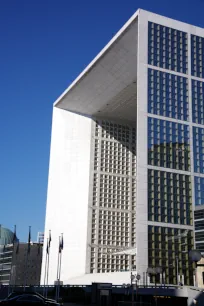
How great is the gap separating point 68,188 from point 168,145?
2881 cm

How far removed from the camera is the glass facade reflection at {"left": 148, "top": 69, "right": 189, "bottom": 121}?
61625 millimetres

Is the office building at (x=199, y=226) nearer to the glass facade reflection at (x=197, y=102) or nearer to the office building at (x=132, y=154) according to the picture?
the office building at (x=132, y=154)

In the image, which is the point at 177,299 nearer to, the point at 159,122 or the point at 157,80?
the point at 159,122

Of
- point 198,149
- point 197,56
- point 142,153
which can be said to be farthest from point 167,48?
point 142,153

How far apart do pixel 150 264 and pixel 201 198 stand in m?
11.9

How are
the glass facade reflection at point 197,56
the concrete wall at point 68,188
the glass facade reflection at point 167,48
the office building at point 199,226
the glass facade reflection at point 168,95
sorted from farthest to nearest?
the concrete wall at point 68,188 → the glass facade reflection at point 197,56 → the glass facade reflection at point 167,48 → the glass facade reflection at point 168,95 → the office building at point 199,226

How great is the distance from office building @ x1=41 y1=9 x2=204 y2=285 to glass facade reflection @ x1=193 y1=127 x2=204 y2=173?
0.47 feet

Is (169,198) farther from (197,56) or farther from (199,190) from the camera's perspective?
(197,56)

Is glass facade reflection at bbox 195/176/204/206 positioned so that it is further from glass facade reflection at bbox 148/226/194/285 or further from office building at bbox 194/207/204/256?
glass facade reflection at bbox 148/226/194/285

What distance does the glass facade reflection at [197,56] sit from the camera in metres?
65.1

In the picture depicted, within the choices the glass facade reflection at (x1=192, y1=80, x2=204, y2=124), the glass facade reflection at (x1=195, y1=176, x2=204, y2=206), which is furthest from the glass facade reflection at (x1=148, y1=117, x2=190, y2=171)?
the glass facade reflection at (x1=192, y1=80, x2=204, y2=124)

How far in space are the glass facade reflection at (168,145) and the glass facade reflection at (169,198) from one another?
1.49 metres

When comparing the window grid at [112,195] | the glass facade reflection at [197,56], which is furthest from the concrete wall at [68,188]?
the glass facade reflection at [197,56]

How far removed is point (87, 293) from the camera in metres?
48.6
